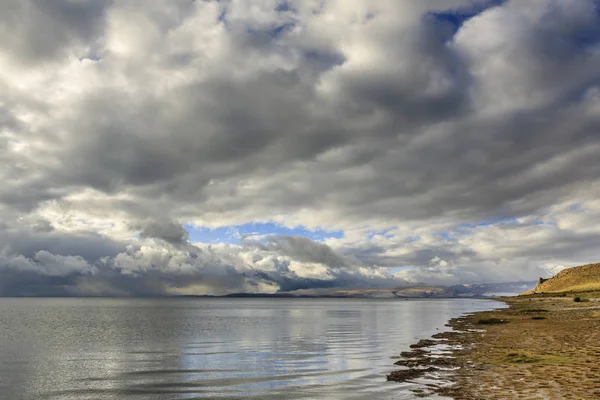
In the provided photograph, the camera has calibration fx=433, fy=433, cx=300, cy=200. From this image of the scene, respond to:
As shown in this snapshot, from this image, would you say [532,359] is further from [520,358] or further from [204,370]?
[204,370]

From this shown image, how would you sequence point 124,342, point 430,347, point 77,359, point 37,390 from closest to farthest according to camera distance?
1. point 37,390
2. point 77,359
3. point 430,347
4. point 124,342

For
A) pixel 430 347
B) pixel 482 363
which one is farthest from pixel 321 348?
pixel 482 363

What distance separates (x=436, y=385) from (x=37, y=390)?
2625 centimetres

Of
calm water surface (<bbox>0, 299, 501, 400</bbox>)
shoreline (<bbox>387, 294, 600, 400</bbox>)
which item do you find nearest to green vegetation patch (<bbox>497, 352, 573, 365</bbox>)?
shoreline (<bbox>387, 294, 600, 400</bbox>)

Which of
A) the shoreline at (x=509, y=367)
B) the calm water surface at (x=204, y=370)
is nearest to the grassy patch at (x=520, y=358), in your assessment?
the shoreline at (x=509, y=367)

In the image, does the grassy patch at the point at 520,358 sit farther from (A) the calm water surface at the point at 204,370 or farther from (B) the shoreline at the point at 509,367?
(A) the calm water surface at the point at 204,370

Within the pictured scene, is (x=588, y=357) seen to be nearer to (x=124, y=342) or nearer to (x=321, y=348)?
(x=321, y=348)

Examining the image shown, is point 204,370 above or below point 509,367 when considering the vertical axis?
below

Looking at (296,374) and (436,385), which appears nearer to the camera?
(436,385)

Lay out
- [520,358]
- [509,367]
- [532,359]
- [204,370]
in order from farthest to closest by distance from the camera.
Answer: [204,370], [520,358], [532,359], [509,367]

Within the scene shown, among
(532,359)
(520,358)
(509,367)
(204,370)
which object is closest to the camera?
(509,367)

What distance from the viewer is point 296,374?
3297 cm

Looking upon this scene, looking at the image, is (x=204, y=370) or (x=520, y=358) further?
(x=204, y=370)

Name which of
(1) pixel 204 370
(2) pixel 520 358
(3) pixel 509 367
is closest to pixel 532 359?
(2) pixel 520 358
